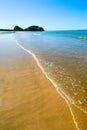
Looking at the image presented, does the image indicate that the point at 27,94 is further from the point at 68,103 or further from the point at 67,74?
the point at 67,74

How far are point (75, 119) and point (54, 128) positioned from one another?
65 centimetres

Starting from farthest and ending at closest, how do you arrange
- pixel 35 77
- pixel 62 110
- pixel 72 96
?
pixel 35 77
pixel 72 96
pixel 62 110

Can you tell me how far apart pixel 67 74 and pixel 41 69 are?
1590 mm

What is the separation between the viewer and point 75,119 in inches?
156

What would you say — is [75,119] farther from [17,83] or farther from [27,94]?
[17,83]

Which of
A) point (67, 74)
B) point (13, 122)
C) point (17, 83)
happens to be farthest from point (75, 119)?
point (67, 74)

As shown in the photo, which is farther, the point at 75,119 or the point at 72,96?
the point at 72,96

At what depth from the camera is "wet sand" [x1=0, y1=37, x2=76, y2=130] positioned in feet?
12.4

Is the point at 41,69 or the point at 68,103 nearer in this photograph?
the point at 68,103

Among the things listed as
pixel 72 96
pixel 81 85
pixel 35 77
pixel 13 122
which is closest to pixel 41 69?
pixel 35 77

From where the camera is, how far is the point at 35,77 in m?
7.05

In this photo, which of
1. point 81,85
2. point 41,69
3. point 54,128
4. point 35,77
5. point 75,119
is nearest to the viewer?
point 54,128

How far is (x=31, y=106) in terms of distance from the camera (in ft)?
14.9

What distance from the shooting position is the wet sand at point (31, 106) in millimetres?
3766
